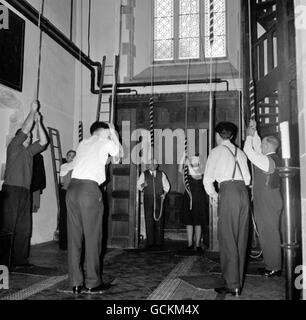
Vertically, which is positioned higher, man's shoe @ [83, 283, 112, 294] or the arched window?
the arched window

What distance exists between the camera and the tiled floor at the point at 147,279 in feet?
10.8

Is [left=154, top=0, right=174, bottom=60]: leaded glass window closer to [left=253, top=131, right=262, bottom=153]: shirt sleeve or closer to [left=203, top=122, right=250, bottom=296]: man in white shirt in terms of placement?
[left=253, top=131, right=262, bottom=153]: shirt sleeve

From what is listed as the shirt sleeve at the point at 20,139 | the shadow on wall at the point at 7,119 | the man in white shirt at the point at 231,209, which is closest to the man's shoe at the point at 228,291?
the man in white shirt at the point at 231,209

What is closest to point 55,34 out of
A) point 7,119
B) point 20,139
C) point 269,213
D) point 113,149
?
point 7,119

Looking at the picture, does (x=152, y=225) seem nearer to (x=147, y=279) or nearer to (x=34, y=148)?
(x=147, y=279)

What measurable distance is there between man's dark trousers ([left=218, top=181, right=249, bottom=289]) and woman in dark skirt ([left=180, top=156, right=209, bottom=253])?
253 centimetres

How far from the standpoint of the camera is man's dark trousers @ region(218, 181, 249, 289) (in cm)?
320

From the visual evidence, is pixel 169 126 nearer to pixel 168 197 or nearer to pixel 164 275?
pixel 168 197

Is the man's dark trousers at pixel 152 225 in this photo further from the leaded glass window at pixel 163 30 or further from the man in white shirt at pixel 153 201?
the leaded glass window at pixel 163 30

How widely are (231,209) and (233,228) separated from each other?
172 mm

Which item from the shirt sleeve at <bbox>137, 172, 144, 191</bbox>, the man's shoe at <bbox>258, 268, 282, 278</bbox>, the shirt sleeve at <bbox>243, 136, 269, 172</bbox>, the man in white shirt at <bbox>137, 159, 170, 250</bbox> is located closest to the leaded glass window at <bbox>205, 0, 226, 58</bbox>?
the man in white shirt at <bbox>137, 159, 170, 250</bbox>

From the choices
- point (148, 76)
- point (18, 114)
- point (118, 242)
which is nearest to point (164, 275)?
point (118, 242)

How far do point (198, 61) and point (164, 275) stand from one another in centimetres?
511

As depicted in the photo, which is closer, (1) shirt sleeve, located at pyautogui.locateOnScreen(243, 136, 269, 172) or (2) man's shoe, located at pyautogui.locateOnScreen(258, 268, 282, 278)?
(1) shirt sleeve, located at pyautogui.locateOnScreen(243, 136, 269, 172)
